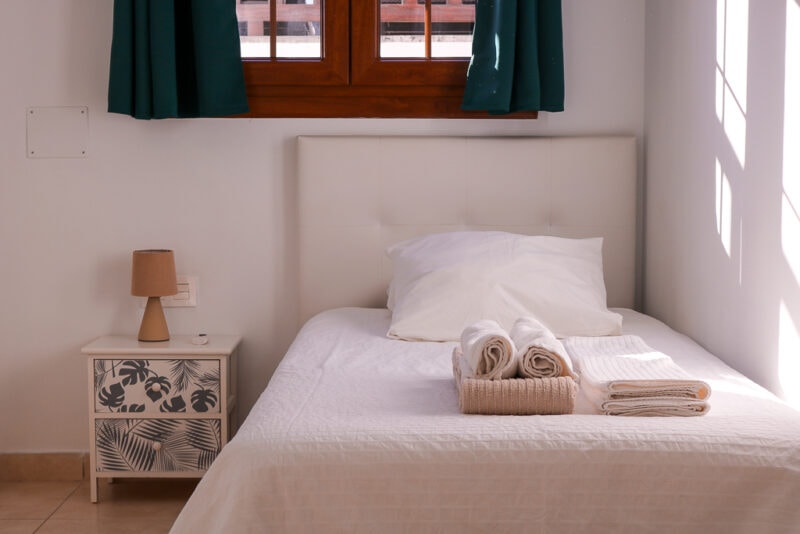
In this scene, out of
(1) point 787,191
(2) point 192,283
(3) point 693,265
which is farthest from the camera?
(2) point 192,283

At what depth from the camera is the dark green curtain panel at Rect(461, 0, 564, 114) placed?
3057 mm

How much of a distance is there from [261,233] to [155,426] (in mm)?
757

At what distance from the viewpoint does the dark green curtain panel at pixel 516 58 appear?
10.0ft

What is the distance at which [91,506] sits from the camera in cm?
304

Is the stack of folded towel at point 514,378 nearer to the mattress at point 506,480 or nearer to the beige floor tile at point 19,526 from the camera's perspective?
the mattress at point 506,480

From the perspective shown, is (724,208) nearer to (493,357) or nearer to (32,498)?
(493,357)

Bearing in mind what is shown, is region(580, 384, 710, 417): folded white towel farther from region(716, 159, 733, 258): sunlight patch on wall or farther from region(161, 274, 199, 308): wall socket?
region(161, 274, 199, 308): wall socket

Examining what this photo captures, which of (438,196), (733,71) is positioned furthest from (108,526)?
(733,71)

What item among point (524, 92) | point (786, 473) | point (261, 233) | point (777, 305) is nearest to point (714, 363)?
point (777, 305)

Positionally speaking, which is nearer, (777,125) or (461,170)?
(777,125)

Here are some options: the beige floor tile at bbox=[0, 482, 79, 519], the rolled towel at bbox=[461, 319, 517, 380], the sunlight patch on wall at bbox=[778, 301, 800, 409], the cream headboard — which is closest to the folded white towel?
the rolled towel at bbox=[461, 319, 517, 380]

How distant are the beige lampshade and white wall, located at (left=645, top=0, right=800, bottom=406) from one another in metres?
1.66

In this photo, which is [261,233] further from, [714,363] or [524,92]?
[714,363]

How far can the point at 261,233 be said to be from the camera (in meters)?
3.28
